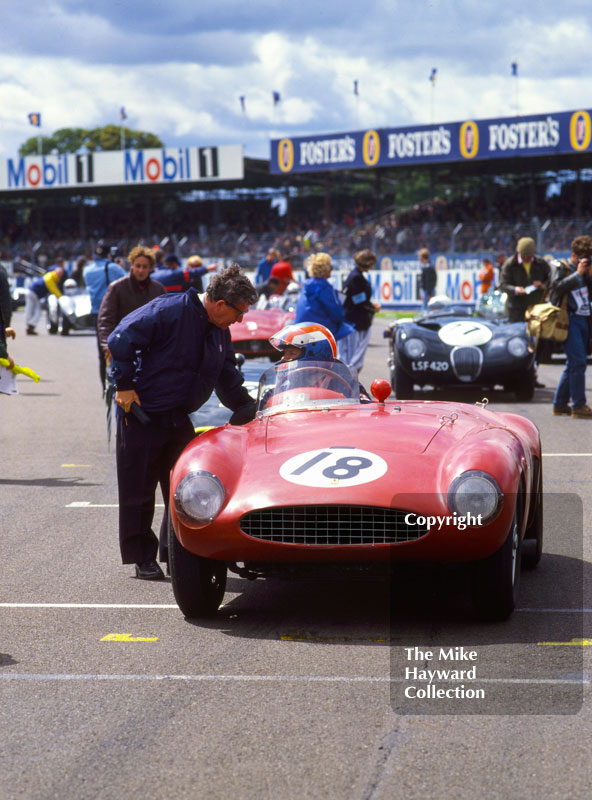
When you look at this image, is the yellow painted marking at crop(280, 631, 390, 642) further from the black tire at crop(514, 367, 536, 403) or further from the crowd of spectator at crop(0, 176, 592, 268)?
the crowd of spectator at crop(0, 176, 592, 268)

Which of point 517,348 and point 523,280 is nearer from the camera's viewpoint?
point 517,348

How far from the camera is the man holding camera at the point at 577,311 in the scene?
1152 centimetres

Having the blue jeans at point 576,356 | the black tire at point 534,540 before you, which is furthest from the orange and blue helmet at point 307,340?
the blue jeans at point 576,356

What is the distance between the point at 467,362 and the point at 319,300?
217cm

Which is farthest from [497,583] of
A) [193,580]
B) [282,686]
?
[193,580]

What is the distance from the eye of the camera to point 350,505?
4.47m

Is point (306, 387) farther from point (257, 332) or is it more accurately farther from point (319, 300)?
point (257, 332)

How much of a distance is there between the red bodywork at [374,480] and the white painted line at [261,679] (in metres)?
0.58

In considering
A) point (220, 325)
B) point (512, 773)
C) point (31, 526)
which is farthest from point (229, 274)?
point (512, 773)

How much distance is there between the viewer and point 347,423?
5273mm

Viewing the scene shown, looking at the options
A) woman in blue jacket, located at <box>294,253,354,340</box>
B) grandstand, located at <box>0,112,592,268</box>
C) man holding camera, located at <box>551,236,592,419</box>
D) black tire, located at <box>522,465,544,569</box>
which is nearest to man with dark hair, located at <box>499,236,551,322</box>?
man holding camera, located at <box>551,236,592,419</box>

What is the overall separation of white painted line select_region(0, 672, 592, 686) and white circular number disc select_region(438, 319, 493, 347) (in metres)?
9.19

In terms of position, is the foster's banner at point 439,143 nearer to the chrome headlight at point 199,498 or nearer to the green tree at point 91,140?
the chrome headlight at point 199,498

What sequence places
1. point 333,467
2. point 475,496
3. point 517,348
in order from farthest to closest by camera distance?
point 517,348 < point 333,467 < point 475,496
